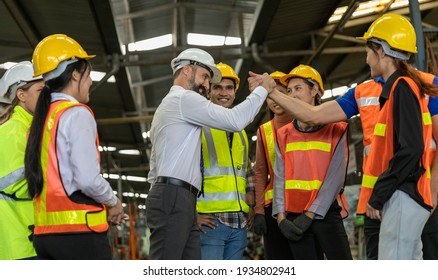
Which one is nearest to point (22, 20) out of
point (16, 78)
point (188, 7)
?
point (188, 7)

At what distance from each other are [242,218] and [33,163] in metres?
1.96

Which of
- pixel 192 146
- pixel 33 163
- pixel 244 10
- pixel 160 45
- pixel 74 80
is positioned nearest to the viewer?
pixel 33 163

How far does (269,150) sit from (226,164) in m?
0.69

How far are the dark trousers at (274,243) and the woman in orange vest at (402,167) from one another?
1.57 m

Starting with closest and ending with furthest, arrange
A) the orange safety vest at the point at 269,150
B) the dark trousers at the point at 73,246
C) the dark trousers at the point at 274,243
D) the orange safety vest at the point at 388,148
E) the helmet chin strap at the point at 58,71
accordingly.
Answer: the dark trousers at the point at 73,246 < the orange safety vest at the point at 388,148 < the helmet chin strap at the point at 58,71 < the dark trousers at the point at 274,243 < the orange safety vest at the point at 269,150

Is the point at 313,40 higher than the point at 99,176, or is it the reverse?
the point at 313,40

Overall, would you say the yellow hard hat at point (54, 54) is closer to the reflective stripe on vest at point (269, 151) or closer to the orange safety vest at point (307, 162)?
the orange safety vest at point (307, 162)

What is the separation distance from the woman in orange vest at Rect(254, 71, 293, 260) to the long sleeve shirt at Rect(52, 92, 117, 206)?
1994 mm

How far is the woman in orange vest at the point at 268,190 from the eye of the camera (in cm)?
493

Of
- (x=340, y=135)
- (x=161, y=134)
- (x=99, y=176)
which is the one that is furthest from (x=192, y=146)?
(x=340, y=135)

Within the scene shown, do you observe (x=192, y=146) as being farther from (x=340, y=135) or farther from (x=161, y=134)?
(x=340, y=135)

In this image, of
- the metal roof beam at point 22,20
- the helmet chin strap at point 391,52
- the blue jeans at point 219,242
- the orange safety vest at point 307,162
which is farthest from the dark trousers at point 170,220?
the metal roof beam at point 22,20

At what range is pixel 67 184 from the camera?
125 inches

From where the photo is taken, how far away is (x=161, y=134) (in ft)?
13.3
